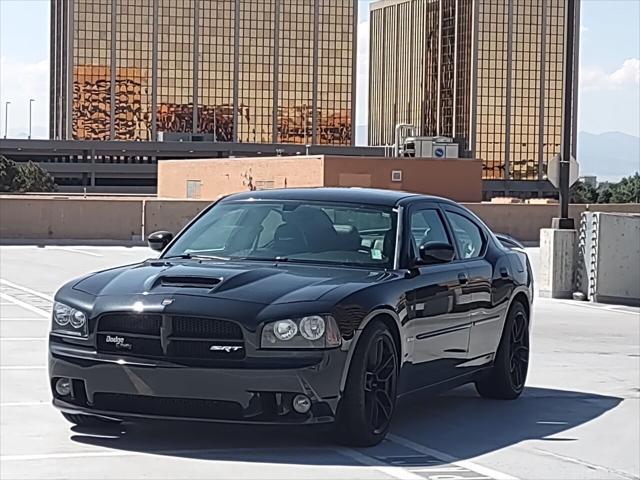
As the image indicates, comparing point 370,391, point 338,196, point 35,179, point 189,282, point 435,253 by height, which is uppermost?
point 35,179

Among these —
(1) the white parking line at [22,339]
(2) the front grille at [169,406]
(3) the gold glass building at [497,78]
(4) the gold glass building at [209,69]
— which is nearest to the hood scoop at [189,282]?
(2) the front grille at [169,406]

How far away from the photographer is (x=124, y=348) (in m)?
7.40

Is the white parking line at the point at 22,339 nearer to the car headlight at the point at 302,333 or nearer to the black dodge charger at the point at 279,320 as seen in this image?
the black dodge charger at the point at 279,320

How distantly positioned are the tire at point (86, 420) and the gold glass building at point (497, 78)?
142557 millimetres

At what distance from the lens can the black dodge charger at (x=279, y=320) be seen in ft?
23.8

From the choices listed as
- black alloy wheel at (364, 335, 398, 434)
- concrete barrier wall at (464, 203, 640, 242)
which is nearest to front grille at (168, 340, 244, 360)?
black alloy wheel at (364, 335, 398, 434)

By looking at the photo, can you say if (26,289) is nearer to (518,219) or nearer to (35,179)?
(518,219)

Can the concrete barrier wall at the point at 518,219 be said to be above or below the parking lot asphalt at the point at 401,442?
above

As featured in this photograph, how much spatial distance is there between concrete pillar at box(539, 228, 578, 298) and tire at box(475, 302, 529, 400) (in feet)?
36.7

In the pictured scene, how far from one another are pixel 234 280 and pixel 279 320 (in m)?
0.50

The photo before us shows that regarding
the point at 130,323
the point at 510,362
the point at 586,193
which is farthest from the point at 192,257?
the point at 586,193

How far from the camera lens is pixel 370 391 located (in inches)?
303

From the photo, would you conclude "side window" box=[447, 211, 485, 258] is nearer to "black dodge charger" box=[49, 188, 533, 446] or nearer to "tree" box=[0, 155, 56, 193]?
"black dodge charger" box=[49, 188, 533, 446]

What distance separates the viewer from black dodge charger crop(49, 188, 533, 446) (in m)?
7.25
